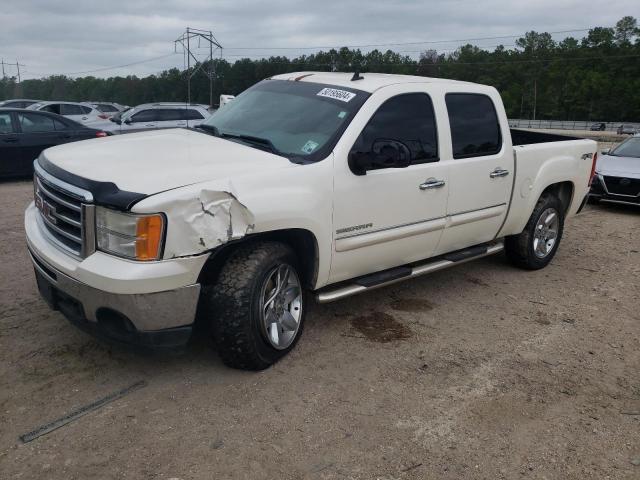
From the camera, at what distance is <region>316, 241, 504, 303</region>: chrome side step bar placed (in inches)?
163

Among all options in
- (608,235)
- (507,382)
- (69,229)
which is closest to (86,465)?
(69,229)

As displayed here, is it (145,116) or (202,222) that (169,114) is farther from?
(202,222)

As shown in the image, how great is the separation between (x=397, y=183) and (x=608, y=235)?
5.23m

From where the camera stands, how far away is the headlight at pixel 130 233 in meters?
3.14

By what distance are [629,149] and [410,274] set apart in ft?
27.6

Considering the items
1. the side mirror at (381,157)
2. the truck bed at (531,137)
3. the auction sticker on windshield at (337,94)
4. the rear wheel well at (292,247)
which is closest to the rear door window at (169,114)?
the truck bed at (531,137)

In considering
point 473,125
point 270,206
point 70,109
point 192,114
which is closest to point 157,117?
point 192,114

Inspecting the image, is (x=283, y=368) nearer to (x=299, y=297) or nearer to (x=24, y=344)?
(x=299, y=297)

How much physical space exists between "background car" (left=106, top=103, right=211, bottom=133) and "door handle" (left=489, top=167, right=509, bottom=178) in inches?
477

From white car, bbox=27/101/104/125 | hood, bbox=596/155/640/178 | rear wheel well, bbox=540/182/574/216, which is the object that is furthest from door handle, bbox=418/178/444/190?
white car, bbox=27/101/104/125

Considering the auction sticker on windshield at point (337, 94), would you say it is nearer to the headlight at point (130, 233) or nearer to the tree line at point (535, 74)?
the headlight at point (130, 233)

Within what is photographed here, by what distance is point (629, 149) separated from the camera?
11102 mm

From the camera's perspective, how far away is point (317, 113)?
4328mm

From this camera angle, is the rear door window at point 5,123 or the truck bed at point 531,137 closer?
the truck bed at point 531,137
